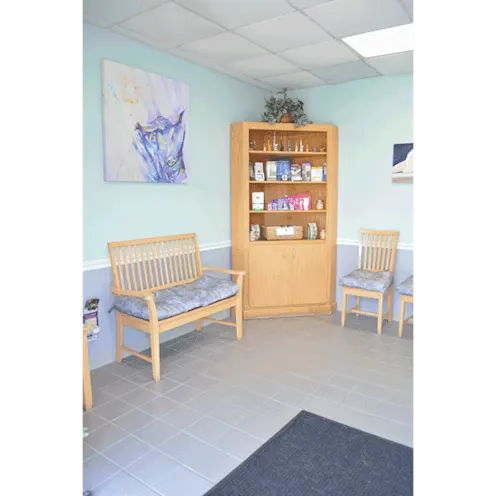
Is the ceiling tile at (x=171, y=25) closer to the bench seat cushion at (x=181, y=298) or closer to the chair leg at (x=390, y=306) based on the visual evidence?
the bench seat cushion at (x=181, y=298)

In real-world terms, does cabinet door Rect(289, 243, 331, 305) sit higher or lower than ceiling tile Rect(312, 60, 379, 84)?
lower

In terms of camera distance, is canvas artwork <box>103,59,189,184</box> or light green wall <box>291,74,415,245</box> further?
light green wall <box>291,74,415,245</box>

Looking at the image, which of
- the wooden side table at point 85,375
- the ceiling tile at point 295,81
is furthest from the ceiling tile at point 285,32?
the wooden side table at point 85,375

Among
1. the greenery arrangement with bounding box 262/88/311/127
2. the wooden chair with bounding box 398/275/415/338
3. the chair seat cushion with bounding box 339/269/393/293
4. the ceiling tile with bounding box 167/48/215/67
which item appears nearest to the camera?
the ceiling tile with bounding box 167/48/215/67

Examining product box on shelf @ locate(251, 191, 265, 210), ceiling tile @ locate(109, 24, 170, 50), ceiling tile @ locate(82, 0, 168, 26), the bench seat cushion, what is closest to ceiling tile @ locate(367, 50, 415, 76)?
product box on shelf @ locate(251, 191, 265, 210)

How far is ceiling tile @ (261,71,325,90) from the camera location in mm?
4898

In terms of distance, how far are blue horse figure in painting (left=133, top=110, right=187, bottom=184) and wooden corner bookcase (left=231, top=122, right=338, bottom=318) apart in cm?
85

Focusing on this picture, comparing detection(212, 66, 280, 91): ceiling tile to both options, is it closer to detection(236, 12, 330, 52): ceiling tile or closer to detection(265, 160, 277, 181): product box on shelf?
detection(236, 12, 330, 52): ceiling tile

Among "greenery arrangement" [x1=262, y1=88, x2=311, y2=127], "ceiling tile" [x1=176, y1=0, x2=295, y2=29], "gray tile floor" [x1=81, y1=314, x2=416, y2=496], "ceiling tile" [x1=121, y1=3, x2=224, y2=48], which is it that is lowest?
"gray tile floor" [x1=81, y1=314, x2=416, y2=496]

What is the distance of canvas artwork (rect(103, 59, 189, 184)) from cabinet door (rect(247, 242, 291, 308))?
1247 mm

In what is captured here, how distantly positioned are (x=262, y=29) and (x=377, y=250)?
8.88 feet

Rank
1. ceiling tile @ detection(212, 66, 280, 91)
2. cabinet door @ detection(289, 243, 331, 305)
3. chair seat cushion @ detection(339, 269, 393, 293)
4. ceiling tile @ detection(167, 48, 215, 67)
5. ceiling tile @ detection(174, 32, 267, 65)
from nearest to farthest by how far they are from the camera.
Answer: ceiling tile @ detection(174, 32, 267, 65) → ceiling tile @ detection(167, 48, 215, 67) → chair seat cushion @ detection(339, 269, 393, 293) → ceiling tile @ detection(212, 66, 280, 91) → cabinet door @ detection(289, 243, 331, 305)

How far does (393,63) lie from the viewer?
14.5 feet
